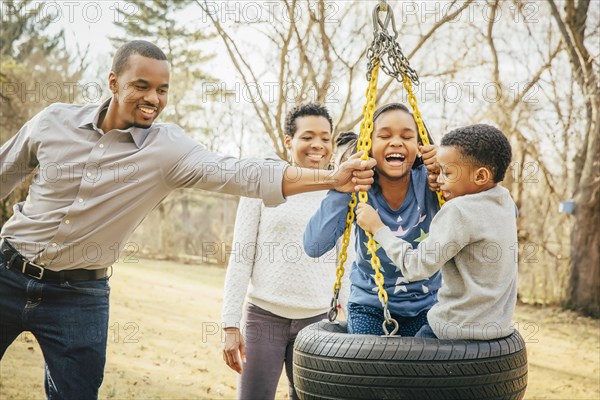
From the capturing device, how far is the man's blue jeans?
2.41 metres

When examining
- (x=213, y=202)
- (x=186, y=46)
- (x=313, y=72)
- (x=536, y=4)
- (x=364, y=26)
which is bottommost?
(x=213, y=202)

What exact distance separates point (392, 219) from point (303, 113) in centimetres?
90

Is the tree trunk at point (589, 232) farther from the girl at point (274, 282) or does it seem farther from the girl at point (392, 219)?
the girl at point (392, 219)

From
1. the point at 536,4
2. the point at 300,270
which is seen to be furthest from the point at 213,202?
the point at 300,270

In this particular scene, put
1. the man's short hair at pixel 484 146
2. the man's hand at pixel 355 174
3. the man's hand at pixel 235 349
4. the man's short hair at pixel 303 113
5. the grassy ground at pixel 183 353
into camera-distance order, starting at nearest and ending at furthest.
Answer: the man's short hair at pixel 484 146, the man's hand at pixel 355 174, the man's hand at pixel 235 349, the man's short hair at pixel 303 113, the grassy ground at pixel 183 353

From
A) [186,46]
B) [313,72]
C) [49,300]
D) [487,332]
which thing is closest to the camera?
[487,332]

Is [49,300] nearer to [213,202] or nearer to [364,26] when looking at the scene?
[364,26]

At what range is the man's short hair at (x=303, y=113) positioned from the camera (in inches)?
125

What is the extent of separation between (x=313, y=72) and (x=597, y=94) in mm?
5302

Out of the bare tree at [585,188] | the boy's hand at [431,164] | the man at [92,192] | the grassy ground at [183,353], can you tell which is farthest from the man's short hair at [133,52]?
the bare tree at [585,188]

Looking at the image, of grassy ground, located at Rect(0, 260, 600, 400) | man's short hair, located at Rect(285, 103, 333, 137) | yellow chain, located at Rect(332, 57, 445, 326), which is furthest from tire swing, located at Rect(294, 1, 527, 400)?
grassy ground, located at Rect(0, 260, 600, 400)

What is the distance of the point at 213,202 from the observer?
29.9m

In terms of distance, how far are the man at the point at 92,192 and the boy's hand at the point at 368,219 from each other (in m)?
0.09

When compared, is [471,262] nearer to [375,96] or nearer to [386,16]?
[375,96]
